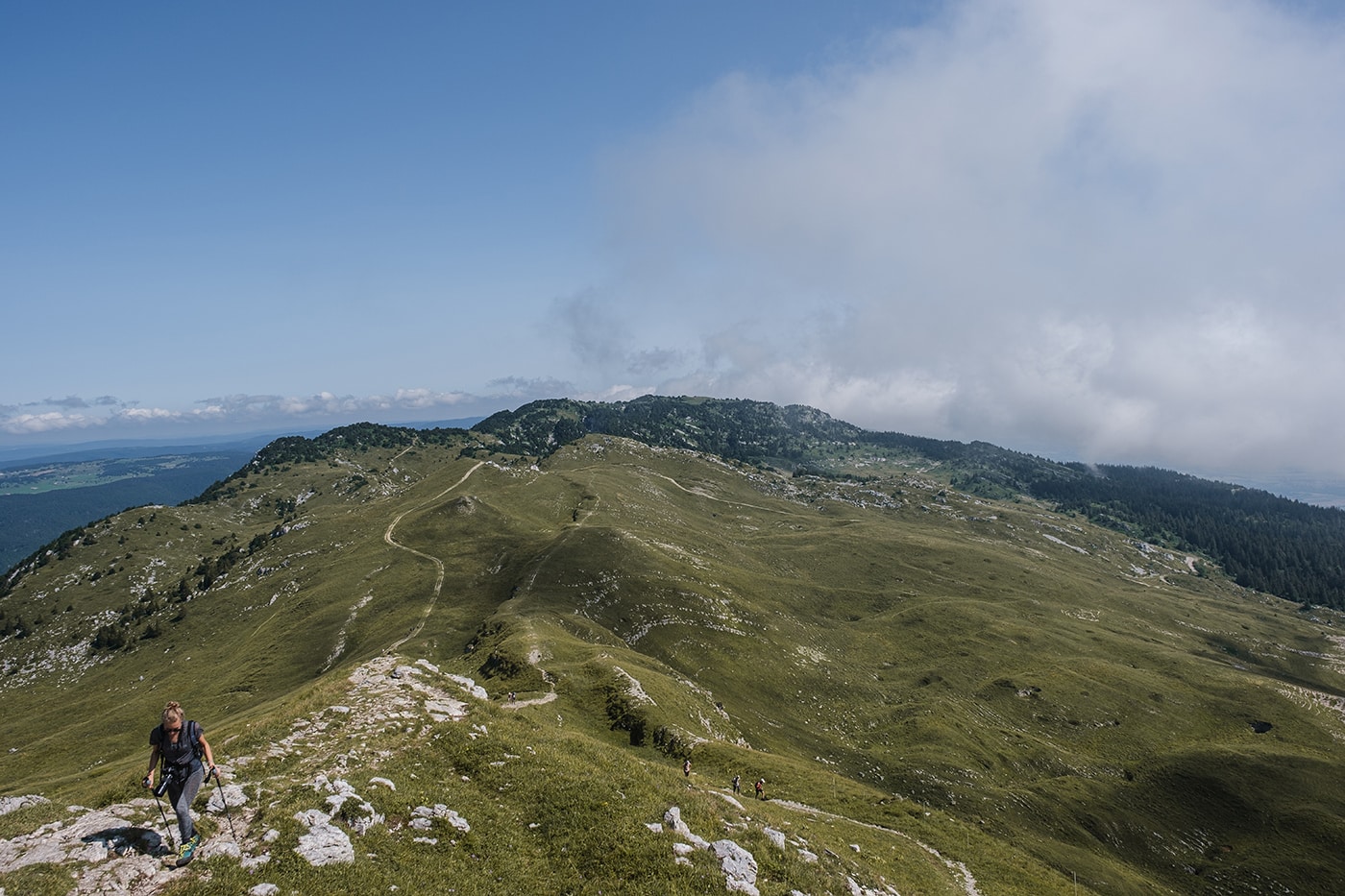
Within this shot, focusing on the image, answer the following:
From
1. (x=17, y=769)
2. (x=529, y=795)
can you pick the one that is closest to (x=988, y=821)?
(x=529, y=795)

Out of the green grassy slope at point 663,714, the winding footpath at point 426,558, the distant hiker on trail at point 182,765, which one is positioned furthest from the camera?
the winding footpath at point 426,558

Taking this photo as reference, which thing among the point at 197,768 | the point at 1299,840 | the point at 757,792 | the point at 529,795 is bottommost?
the point at 1299,840

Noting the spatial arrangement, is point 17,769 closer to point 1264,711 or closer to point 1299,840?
point 1299,840

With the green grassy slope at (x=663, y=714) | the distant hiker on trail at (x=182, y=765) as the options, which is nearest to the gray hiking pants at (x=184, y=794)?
the distant hiker on trail at (x=182, y=765)

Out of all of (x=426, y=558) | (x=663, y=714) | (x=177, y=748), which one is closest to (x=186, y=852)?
(x=177, y=748)

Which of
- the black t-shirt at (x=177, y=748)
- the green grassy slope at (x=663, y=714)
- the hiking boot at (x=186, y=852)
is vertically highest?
the black t-shirt at (x=177, y=748)

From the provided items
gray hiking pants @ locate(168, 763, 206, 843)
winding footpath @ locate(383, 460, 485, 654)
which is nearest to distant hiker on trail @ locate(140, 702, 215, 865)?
gray hiking pants @ locate(168, 763, 206, 843)

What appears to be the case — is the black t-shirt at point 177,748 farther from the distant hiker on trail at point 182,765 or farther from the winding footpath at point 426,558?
the winding footpath at point 426,558

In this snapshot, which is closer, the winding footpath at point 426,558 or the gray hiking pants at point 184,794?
the gray hiking pants at point 184,794
